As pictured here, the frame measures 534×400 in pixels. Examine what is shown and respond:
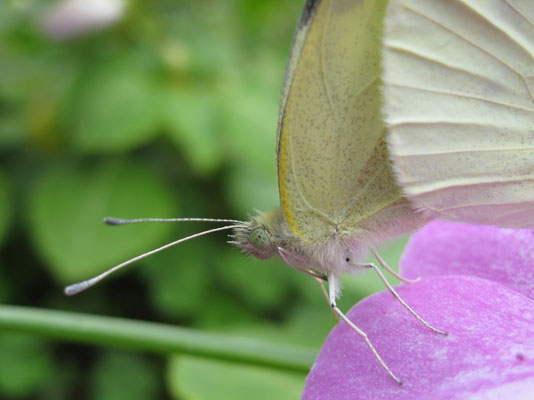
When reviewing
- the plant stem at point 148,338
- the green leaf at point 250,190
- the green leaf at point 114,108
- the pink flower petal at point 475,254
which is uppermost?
the pink flower petal at point 475,254

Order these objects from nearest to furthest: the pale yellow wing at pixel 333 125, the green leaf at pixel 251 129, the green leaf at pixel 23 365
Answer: the pale yellow wing at pixel 333 125 → the green leaf at pixel 23 365 → the green leaf at pixel 251 129

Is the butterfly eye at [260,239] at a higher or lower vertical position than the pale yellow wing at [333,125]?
A: lower


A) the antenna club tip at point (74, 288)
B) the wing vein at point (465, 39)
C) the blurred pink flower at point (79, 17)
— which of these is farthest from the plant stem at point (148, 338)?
the blurred pink flower at point (79, 17)

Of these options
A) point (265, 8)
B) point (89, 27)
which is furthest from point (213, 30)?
point (89, 27)

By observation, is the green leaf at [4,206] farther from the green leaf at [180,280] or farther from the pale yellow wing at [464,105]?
the pale yellow wing at [464,105]

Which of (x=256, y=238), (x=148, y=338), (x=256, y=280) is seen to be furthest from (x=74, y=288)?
(x=256, y=280)

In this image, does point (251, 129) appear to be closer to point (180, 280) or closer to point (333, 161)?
point (180, 280)
